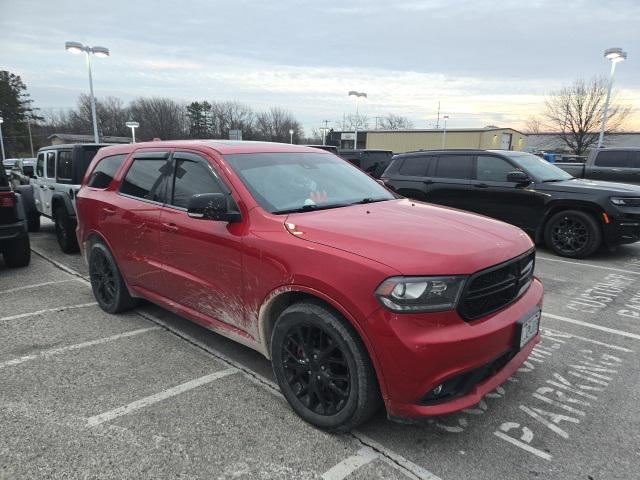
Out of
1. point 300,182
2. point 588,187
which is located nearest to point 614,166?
point 588,187

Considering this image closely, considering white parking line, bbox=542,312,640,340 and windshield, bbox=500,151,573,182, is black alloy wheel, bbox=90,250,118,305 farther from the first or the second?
windshield, bbox=500,151,573,182

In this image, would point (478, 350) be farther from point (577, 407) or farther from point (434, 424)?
point (577, 407)

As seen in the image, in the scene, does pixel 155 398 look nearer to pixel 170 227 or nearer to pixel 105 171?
pixel 170 227

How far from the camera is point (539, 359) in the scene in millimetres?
3613

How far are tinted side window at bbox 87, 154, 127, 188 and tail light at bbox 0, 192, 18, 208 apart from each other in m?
2.08

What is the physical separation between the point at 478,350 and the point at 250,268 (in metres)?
1.48

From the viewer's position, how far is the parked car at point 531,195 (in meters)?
6.92

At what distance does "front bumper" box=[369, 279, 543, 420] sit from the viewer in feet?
7.25

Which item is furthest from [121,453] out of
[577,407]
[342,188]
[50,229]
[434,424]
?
[50,229]

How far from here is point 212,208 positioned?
9.53ft

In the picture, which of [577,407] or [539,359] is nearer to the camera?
[577,407]

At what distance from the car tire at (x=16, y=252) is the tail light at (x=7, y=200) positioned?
1.54 feet

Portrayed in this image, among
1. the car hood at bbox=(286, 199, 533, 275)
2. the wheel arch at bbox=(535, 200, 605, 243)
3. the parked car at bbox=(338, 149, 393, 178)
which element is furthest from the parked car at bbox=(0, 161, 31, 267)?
the parked car at bbox=(338, 149, 393, 178)

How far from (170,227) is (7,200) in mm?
4067
